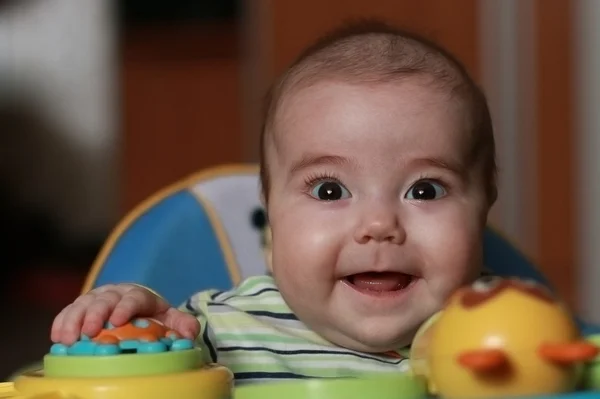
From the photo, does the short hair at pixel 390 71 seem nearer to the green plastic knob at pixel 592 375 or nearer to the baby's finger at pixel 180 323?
the baby's finger at pixel 180 323

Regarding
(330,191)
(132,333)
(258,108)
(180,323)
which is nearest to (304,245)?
(330,191)

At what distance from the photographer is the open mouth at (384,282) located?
88cm

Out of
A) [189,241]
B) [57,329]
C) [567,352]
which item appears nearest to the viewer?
[567,352]

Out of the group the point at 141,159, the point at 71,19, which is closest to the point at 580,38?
the point at 141,159

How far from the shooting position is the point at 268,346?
963 mm

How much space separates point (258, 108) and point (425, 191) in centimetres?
190

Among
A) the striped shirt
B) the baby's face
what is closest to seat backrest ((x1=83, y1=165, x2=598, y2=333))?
the striped shirt

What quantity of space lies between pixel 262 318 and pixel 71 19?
2622 mm

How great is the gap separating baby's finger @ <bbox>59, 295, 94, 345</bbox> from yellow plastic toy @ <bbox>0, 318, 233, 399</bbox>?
0.03m

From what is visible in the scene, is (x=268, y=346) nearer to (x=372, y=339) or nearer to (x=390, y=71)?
(x=372, y=339)

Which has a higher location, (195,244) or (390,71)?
(390,71)

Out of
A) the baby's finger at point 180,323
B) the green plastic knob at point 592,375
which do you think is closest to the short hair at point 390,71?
the baby's finger at point 180,323

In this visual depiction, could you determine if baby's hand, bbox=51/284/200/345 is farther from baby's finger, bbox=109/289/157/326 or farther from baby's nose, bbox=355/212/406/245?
baby's nose, bbox=355/212/406/245

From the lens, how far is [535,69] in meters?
2.73
